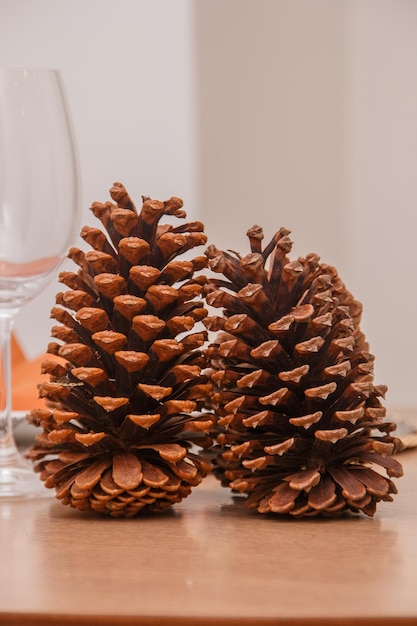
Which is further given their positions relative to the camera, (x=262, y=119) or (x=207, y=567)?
(x=262, y=119)

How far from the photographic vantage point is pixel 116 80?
255 centimetres

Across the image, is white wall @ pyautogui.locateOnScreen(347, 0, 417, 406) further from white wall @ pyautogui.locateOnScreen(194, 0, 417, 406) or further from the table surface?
the table surface

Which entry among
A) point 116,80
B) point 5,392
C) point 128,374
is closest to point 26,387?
point 5,392

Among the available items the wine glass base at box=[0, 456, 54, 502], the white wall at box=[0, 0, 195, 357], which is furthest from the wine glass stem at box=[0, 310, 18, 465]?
the white wall at box=[0, 0, 195, 357]

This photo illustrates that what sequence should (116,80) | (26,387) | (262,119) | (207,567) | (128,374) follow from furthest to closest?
1. (262,119)
2. (116,80)
3. (26,387)
4. (128,374)
5. (207,567)

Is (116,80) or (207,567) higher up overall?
(116,80)

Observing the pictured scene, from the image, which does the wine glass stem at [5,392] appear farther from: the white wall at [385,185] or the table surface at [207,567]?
the white wall at [385,185]

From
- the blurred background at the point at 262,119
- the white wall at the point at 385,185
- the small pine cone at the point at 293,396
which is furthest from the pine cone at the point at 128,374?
the white wall at the point at 385,185

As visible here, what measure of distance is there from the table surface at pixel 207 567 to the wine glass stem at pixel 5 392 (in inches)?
2.9

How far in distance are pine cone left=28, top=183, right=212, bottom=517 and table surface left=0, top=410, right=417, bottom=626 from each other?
2cm

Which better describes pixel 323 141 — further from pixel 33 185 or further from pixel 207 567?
pixel 207 567

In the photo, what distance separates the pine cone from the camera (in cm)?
43

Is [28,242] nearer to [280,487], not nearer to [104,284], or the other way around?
[104,284]

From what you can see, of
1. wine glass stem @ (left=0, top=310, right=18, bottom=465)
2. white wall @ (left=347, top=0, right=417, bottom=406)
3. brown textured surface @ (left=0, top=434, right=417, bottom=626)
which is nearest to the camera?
brown textured surface @ (left=0, top=434, right=417, bottom=626)
